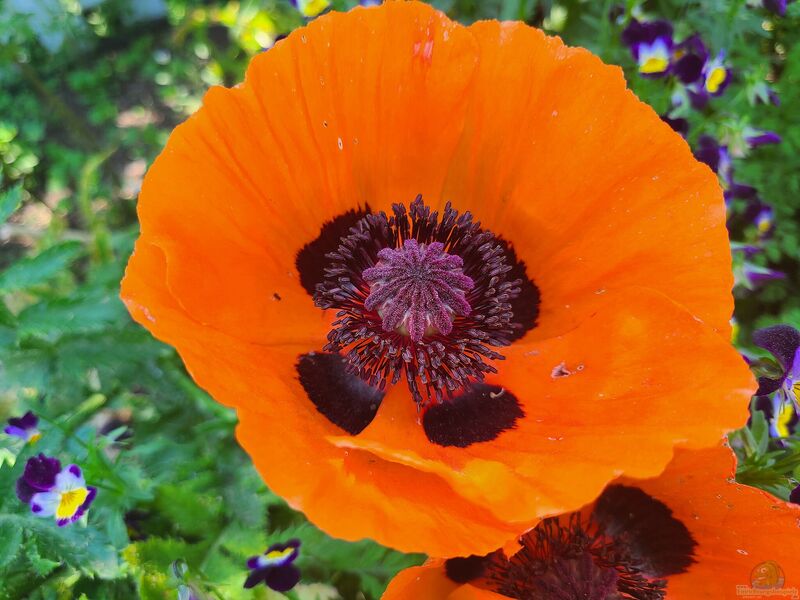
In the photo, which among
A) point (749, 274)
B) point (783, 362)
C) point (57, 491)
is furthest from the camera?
point (749, 274)

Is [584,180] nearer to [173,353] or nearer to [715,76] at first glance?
[715,76]

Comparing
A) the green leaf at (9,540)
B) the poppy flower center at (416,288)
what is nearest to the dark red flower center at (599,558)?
the poppy flower center at (416,288)

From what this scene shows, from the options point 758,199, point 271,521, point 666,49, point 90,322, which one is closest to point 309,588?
point 271,521

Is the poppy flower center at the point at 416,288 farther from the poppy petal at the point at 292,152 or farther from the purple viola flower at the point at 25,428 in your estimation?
the purple viola flower at the point at 25,428

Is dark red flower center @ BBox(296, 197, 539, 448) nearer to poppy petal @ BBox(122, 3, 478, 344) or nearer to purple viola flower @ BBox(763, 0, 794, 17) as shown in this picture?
poppy petal @ BBox(122, 3, 478, 344)

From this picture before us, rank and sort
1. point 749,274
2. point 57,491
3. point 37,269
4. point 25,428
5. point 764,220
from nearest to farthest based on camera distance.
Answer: point 57,491, point 25,428, point 37,269, point 749,274, point 764,220
